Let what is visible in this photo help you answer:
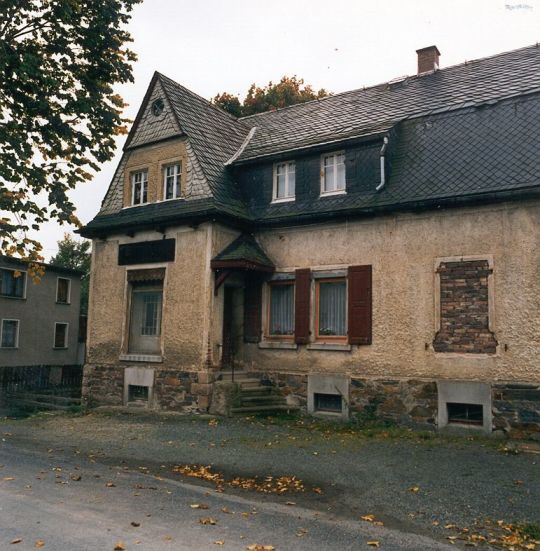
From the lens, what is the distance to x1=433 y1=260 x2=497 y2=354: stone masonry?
11352mm

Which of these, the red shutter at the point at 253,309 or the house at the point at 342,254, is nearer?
the house at the point at 342,254

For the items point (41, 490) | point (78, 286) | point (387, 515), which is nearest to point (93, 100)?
point (41, 490)

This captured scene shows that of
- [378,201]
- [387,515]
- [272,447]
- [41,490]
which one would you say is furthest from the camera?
[378,201]

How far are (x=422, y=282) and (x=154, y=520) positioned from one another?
8.19m

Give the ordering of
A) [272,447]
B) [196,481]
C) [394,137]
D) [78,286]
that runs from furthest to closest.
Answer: [78,286] → [394,137] → [272,447] → [196,481]

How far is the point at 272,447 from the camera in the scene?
10.0m

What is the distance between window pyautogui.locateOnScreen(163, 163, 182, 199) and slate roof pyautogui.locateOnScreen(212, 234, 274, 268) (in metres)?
2.40

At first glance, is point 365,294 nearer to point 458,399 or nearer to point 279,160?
point 458,399

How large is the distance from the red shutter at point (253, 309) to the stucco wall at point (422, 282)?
0.54 meters

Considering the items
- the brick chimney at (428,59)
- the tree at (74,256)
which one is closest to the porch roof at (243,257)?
the brick chimney at (428,59)

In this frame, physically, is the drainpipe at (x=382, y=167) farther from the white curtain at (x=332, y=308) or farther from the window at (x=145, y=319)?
the window at (x=145, y=319)

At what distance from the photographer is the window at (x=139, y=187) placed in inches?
650

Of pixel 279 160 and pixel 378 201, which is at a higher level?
pixel 279 160

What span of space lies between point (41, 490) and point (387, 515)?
4.38 metres
